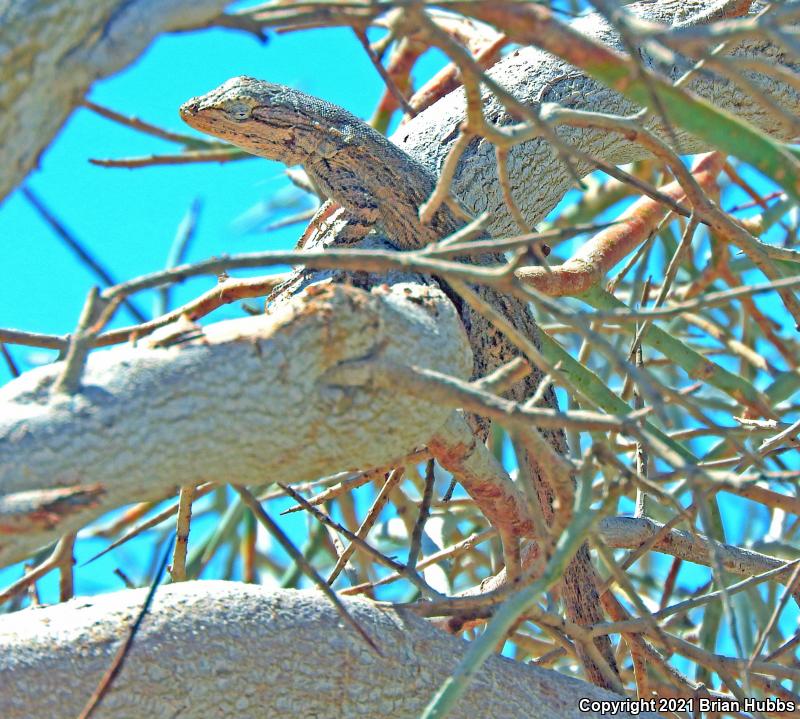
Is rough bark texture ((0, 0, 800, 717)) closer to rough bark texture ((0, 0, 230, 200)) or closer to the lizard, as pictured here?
rough bark texture ((0, 0, 230, 200))

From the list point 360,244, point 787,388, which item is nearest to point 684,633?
point 787,388

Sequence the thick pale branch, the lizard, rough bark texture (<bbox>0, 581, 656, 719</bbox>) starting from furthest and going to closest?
the lizard < rough bark texture (<bbox>0, 581, 656, 719</bbox>) < the thick pale branch

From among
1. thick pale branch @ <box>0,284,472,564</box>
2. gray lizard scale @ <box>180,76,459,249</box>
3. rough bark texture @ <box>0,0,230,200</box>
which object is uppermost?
gray lizard scale @ <box>180,76,459,249</box>

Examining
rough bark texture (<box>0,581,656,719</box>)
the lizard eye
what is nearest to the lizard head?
the lizard eye

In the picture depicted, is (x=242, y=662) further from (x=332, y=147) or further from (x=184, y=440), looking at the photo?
(x=332, y=147)

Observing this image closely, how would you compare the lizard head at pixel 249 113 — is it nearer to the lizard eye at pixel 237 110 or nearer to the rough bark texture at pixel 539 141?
the lizard eye at pixel 237 110

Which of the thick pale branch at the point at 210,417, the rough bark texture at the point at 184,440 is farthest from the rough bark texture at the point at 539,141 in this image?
the thick pale branch at the point at 210,417

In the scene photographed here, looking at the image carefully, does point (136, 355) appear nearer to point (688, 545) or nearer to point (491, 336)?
point (491, 336)

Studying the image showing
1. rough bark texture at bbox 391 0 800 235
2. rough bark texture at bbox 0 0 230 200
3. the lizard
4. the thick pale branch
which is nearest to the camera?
rough bark texture at bbox 0 0 230 200

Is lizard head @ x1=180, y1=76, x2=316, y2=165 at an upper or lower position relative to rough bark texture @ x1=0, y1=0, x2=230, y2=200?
upper
